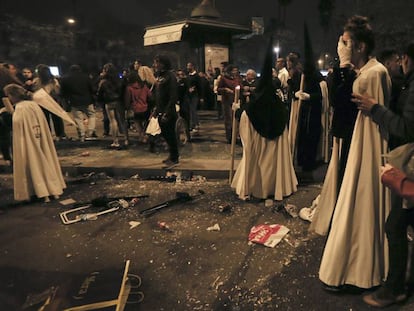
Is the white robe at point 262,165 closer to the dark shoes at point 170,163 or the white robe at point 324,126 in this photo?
the white robe at point 324,126

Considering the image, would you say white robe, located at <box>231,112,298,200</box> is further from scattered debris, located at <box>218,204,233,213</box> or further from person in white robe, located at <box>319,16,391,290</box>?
person in white robe, located at <box>319,16,391,290</box>

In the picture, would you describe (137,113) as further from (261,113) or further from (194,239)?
(194,239)

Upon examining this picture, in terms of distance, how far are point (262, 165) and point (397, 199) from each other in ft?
9.41

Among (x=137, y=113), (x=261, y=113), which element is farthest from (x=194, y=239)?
(x=137, y=113)

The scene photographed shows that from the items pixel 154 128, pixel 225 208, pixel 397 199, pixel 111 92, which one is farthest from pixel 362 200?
pixel 111 92

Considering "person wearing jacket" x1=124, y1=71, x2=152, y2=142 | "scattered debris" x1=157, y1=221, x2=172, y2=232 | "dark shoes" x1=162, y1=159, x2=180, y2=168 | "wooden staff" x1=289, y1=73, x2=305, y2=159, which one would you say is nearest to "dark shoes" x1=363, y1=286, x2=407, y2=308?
"scattered debris" x1=157, y1=221, x2=172, y2=232

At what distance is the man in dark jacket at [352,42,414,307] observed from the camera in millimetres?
2408

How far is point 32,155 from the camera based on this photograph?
5527 mm

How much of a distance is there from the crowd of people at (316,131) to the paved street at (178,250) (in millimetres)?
289

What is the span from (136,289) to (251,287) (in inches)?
41.1

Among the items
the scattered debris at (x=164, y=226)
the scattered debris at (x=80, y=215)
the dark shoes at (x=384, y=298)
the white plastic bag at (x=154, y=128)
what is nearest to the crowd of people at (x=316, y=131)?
the dark shoes at (x=384, y=298)

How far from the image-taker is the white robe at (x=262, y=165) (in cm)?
530

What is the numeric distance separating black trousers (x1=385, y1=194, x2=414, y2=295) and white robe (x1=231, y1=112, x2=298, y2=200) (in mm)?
2703

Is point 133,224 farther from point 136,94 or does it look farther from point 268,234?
point 136,94
